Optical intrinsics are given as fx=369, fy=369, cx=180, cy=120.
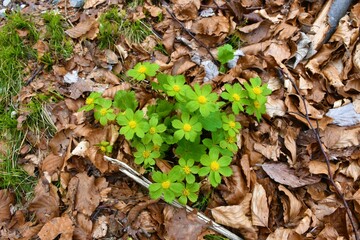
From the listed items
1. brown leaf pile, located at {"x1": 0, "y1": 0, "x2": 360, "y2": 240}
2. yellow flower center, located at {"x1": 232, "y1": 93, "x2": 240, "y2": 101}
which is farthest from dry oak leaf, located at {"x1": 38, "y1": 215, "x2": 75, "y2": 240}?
yellow flower center, located at {"x1": 232, "y1": 93, "x2": 240, "y2": 101}

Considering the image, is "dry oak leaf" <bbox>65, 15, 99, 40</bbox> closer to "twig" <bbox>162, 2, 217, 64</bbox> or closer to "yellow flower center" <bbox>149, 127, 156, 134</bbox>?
"twig" <bbox>162, 2, 217, 64</bbox>

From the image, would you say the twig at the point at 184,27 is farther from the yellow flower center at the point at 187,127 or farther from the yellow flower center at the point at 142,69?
the yellow flower center at the point at 187,127

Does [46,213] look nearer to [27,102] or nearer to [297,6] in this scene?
[27,102]

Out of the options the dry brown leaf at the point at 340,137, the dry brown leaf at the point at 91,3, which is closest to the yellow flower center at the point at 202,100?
the dry brown leaf at the point at 340,137

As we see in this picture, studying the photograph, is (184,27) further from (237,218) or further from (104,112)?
(237,218)

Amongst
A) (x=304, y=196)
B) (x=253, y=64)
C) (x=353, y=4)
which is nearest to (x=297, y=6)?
(x=353, y=4)

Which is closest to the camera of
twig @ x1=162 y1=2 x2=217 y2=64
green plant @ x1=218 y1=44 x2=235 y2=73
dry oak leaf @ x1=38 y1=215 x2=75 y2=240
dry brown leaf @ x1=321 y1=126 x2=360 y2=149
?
dry oak leaf @ x1=38 y1=215 x2=75 y2=240
